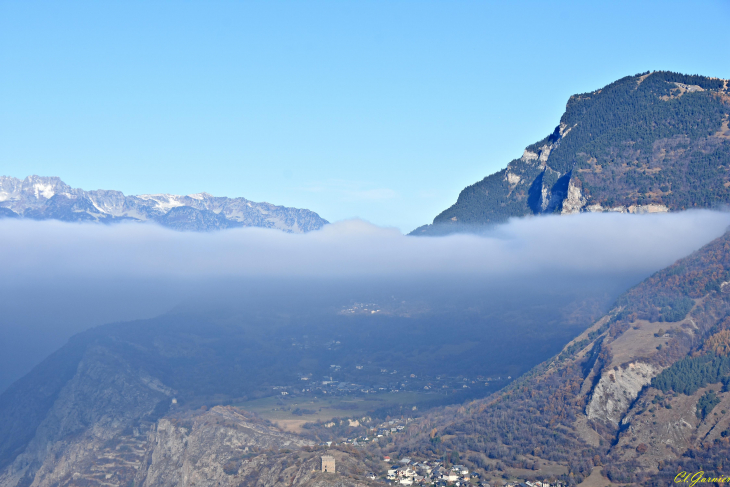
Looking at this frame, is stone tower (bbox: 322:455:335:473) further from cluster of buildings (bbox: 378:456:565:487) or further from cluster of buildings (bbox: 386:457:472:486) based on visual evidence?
cluster of buildings (bbox: 386:457:472:486)

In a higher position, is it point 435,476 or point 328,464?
point 328,464

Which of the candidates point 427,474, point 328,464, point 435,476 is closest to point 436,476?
point 435,476

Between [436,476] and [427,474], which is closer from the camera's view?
[436,476]

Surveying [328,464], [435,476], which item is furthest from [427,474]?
[328,464]

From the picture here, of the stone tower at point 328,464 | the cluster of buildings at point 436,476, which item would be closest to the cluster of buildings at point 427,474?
the cluster of buildings at point 436,476

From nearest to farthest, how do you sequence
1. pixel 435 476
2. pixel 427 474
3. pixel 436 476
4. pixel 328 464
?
pixel 328 464 → pixel 436 476 → pixel 435 476 → pixel 427 474

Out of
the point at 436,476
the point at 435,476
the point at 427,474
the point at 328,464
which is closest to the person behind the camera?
the point at 328,464

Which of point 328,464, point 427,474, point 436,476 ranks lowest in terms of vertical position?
point 427,474

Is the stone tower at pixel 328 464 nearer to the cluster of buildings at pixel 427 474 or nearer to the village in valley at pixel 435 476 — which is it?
the village in valley at pixel 435 476

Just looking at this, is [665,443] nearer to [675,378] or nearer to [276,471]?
[675,378]

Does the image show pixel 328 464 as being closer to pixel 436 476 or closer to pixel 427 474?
pixel 427 474
